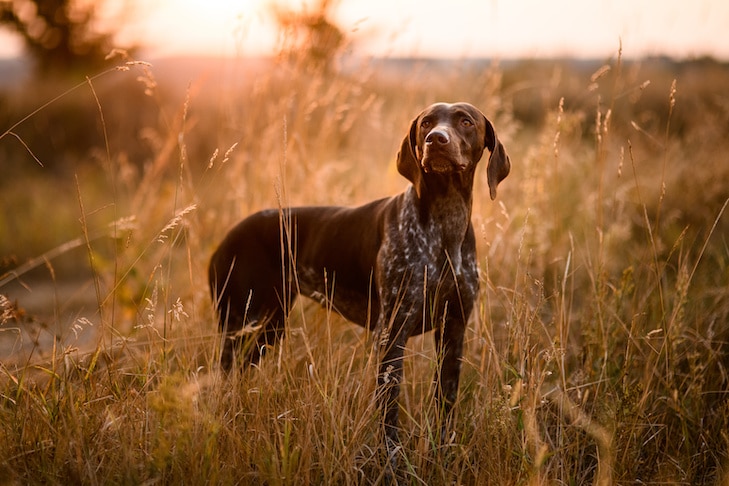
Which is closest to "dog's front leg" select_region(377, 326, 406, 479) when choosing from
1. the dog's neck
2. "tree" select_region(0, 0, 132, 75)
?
the dog's neck

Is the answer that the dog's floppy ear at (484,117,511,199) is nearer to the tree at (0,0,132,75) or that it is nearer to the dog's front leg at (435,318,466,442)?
the dog's front leg at (435,318,466,442)

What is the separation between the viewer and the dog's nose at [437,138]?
8.62 feet

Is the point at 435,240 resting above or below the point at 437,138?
below

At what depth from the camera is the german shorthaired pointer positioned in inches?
112

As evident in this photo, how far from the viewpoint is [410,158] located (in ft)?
9.94

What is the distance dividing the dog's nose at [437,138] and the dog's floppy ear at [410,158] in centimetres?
33

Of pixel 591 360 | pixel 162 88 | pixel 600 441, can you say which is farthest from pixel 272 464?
pixel 162 88

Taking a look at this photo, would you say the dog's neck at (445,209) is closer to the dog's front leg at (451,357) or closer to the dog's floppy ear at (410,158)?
the dog's floppy ear at (410,158)

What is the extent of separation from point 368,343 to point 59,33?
12481 millimetres

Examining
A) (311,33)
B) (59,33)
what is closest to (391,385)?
(311,33)

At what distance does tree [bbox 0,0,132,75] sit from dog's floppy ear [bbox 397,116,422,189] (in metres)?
11.2

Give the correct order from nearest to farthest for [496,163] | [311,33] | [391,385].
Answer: [391,385] → [496,163] → [311,33]

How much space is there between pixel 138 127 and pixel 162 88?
4.04 feet

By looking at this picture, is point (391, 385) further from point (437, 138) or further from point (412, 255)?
point (437, 138)
